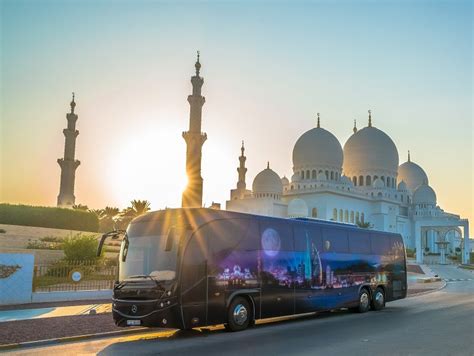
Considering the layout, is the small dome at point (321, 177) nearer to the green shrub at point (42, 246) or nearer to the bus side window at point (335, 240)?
the green shrub at point (42, 246)

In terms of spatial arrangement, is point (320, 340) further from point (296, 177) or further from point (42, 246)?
point (296, 177)

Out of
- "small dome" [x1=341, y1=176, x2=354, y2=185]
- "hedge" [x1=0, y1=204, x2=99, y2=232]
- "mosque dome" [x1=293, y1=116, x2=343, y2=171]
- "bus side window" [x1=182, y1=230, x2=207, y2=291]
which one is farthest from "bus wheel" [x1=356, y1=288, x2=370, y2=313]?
"small dome" [x1=341, y1=176, x2=354, y2=185]

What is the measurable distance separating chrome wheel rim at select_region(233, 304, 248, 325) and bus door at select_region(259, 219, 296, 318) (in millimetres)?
680

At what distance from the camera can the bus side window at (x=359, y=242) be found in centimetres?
1719

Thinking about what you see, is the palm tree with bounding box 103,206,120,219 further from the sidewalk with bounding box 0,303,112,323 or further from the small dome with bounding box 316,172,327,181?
the sidewalk with bounding box 0,303,112,323

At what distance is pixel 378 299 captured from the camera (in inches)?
717

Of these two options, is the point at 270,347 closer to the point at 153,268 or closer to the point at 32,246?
the point at 153,268

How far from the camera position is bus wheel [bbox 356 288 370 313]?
17.3 m

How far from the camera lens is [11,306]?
57.8 feet

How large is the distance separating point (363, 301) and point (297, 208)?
4996 centimetres

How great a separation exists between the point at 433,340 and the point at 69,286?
15.1 metres

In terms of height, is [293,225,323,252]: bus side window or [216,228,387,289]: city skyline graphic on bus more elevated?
[293,225,323,252]: bus side window

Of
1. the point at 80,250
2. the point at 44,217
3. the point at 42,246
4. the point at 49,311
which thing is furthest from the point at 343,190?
the point at 49,311

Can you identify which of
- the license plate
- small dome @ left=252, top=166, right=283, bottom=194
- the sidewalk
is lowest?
the sidewalk
